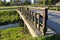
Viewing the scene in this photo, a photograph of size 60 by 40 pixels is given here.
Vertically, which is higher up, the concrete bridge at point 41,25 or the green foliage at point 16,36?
the concrete bridge at point 41,25

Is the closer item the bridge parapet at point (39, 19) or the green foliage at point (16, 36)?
the bridge parapet at point (39, 19)

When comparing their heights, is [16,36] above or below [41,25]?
below

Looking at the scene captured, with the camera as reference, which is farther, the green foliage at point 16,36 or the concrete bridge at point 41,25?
the green foliage at point 16,36

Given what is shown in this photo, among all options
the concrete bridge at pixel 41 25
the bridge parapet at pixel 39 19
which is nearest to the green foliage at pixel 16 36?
the concrete bridge at pixel 41 25

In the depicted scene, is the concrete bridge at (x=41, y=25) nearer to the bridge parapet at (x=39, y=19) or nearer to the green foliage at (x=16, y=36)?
the bridge parapet at (x=39, y=19)

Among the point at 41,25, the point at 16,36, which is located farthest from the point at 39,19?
the point at 16,36

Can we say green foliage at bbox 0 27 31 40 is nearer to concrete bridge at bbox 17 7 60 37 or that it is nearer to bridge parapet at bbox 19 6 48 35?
concrete bridge at bbox 17 7 60 37

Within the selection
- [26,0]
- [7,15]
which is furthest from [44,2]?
[7,15]

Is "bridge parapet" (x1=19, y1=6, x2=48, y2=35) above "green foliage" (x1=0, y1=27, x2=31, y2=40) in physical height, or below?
above

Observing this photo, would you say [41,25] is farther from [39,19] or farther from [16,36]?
[16,36]

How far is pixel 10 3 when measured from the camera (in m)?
54.2

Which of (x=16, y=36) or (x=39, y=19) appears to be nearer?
(x=39, y=19)

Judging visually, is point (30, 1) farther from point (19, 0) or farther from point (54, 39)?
point (54, 39)

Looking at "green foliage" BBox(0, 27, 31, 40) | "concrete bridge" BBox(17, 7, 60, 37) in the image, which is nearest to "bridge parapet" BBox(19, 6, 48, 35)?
"concrete bridge" BBox(17, 7, 60, 37)
